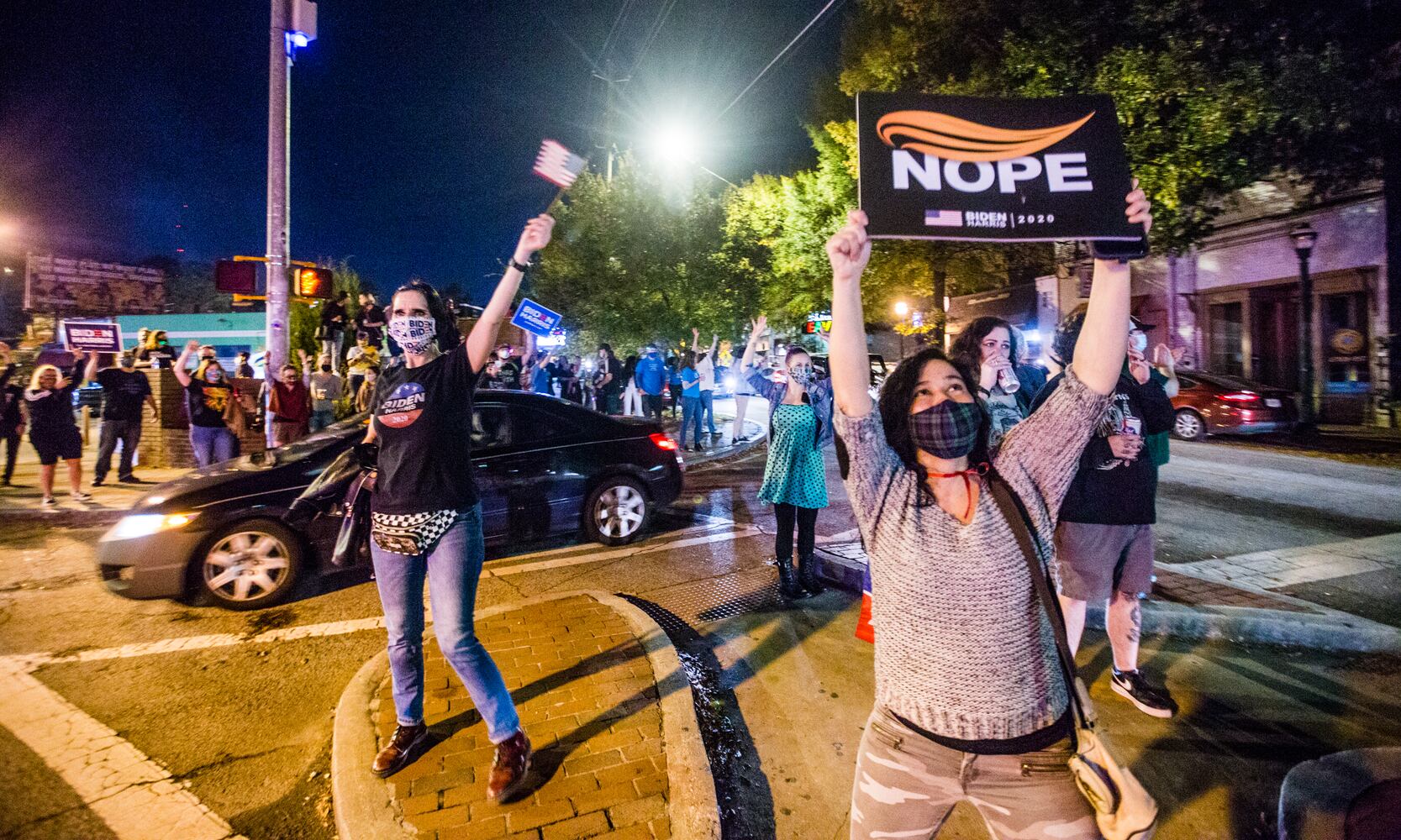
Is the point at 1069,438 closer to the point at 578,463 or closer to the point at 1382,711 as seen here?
the point at 1382,711

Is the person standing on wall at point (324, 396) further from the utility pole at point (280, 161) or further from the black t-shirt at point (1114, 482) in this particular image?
the black t-shirt at point (1114, 482)

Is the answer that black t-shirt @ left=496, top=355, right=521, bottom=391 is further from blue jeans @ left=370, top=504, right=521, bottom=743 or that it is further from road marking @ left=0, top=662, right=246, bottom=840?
blue jeans @ left=370, top=504, right=521, bottom=743

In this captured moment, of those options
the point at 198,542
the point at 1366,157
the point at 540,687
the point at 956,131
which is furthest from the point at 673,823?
the point at 1366,157

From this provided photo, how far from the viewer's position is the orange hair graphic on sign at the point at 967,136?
239cm

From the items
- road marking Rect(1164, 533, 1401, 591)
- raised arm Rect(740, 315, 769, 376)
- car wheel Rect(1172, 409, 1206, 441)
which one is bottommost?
road marking Rect(1164, 533, 1401, 591)

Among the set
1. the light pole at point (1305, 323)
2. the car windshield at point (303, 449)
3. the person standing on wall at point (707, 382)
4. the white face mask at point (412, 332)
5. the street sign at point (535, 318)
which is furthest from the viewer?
the light pole at point (1305, 323)

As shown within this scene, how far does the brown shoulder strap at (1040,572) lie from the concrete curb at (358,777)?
2.39 metres

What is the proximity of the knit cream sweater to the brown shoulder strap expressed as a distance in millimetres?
21

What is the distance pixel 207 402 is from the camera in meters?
9.79

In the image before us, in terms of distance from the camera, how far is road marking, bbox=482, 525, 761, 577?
6434 mm

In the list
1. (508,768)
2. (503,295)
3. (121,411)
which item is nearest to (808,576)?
(508,768)

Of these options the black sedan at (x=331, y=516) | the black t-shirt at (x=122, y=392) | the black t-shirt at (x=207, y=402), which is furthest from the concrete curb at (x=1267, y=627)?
the black t-shirt at (x=122, y=392)

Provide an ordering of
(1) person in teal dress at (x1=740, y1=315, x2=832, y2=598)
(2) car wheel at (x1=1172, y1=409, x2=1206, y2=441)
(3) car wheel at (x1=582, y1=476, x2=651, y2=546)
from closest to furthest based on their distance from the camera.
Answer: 1. (1) person in teal dress at (x1=740, y1=315, x2=832, y2=598)
2. (3) car wheel at (x1=582, y1=476, x2=651, y2=546)
3. (2) car wheel at (x1=1172, y1=409, x2=1206, y2=441)

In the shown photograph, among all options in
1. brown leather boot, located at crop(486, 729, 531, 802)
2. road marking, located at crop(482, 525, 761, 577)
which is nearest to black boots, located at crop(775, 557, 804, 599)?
road marking, located at crop(482, 525, 761, 577)
